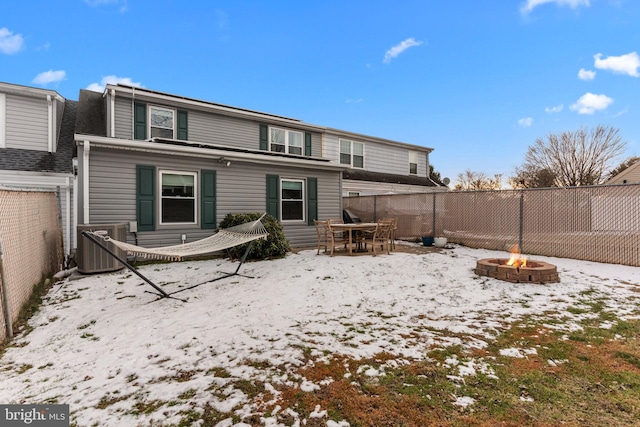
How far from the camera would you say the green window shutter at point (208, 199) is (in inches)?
309

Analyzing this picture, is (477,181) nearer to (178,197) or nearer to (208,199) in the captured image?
(208,199)

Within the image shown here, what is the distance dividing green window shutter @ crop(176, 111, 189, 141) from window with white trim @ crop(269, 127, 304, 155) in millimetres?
3073

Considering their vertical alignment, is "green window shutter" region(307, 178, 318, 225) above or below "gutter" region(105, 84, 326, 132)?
below

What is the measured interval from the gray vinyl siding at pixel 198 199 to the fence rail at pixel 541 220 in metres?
3.50

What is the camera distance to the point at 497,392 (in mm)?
2072

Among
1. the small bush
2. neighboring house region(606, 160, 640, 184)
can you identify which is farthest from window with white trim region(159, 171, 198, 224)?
neighboring house region(606, 160, 640, 184)

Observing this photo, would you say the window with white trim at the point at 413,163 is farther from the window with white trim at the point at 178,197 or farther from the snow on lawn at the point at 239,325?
the window with white trim at the point at 178,197

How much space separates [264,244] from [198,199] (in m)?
2.35

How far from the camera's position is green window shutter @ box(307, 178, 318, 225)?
381 inches

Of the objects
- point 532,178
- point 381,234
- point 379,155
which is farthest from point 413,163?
point 532,178

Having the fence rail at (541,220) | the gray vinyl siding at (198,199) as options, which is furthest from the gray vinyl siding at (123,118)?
the fence rail at (541,220)

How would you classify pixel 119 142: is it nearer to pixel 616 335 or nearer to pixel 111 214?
pixel 111 214

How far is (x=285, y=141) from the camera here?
38.9ft

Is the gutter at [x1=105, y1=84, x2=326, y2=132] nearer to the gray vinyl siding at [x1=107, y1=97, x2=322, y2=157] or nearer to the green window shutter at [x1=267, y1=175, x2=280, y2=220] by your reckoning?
the gray vinyl siding at [x1=107, y1=97, x2=322, y2=157]
